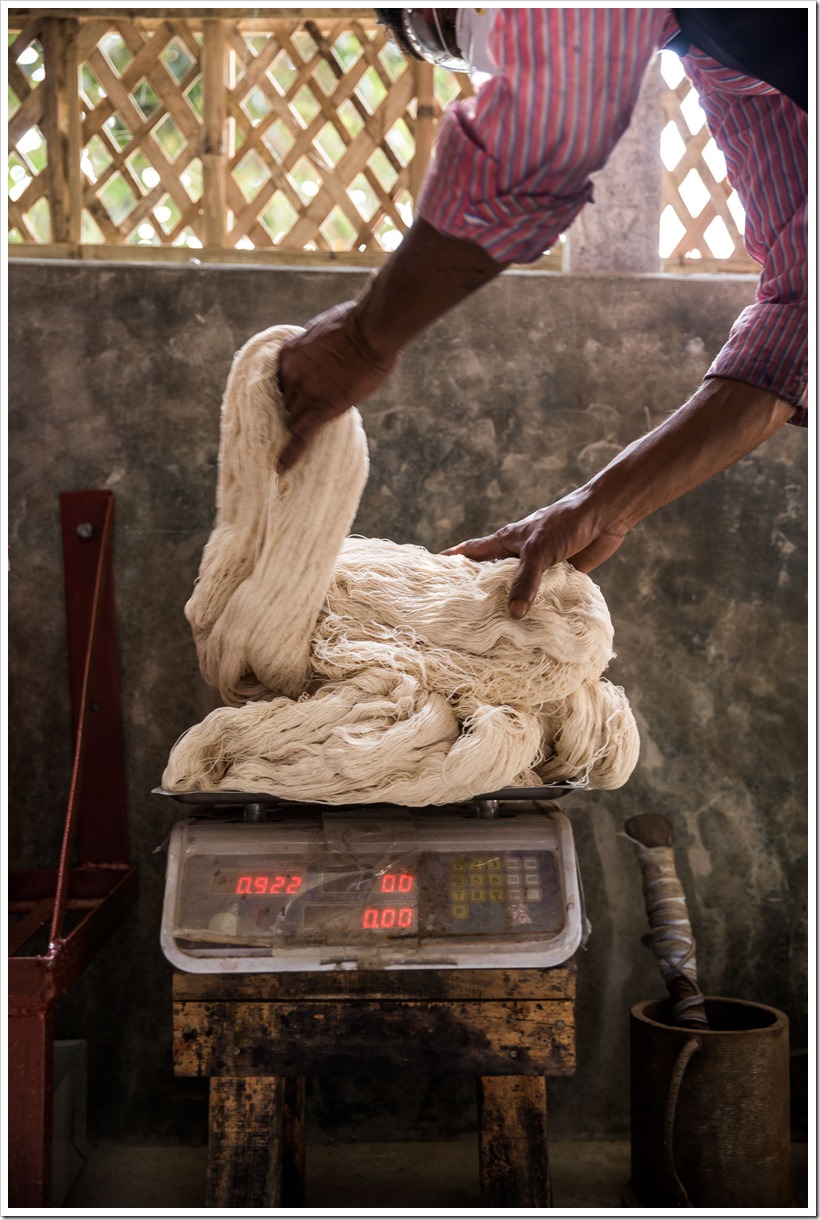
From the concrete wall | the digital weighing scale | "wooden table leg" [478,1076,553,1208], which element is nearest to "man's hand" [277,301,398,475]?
the digital weighing scale

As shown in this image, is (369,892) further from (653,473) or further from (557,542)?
(653,473)

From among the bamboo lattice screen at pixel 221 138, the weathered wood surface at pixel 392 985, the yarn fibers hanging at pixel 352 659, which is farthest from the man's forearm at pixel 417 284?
the bamboo lattice screen at pixel 221 138

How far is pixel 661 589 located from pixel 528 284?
27.9 inches

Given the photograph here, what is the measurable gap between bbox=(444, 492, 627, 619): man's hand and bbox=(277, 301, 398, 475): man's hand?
1.17 feet

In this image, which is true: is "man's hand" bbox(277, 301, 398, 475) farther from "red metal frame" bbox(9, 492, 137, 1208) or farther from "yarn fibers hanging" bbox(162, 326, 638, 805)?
"red metal frame" bbox(9, 492, 137, 1208)

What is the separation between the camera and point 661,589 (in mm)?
2230

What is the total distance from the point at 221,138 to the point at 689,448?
210 cm

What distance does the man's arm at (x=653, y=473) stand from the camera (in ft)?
4.79

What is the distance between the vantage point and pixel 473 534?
7.22 ft

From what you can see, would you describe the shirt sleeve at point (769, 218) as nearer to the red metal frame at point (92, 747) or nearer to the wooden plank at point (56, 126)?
the red metal frame at point (92, 747)

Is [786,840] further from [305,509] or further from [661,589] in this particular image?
[305,509]

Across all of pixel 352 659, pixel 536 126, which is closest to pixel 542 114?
pixel 536 126

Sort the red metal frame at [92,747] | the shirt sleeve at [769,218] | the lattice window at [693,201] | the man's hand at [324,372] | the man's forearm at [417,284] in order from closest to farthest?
the man's forearm at [417,284]
the man's hand at [324,372]
the shirt sleeve at [769,218]
the red metal frame at [92,747]
the lattice window at [693,201]

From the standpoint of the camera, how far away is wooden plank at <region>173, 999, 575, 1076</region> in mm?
→ 1358
